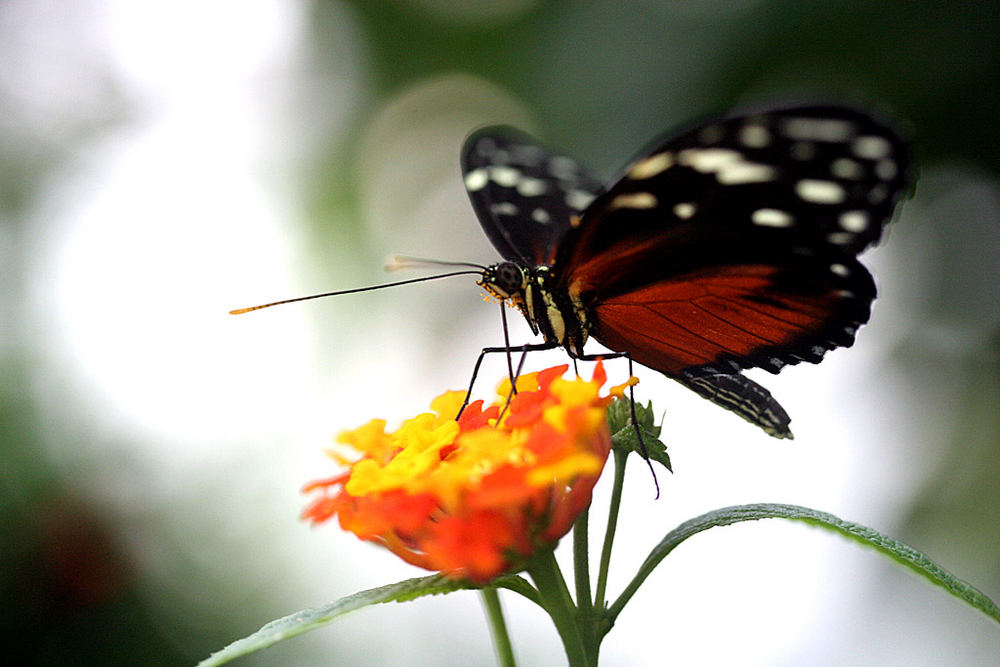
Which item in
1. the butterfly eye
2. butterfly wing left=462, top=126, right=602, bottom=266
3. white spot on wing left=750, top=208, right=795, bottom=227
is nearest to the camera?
white spot on wing left=750, top=208, right=795, bottom=227

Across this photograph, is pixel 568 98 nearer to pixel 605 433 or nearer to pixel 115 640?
pixel 115 640

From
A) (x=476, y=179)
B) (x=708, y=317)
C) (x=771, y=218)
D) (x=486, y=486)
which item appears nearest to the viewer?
(x=486, y=486)

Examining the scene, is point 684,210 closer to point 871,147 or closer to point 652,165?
point 652,165

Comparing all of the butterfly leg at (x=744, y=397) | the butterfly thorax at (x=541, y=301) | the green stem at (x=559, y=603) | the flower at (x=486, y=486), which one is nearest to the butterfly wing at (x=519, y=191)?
the butterfly thorax at (x=541, y=301)

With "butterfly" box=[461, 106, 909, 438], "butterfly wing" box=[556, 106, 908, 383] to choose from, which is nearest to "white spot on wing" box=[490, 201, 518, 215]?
"butterfly" box=[461, 106, 909, 438]

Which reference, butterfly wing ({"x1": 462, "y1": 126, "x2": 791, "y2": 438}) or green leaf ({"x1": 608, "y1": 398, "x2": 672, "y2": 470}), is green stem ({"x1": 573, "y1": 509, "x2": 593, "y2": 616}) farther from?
butterfly wing ({"x1": 462, "y1": 126, "x2": 791, "y2": 438})

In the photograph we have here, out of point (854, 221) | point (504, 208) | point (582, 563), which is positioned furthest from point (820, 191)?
point (504, 208)

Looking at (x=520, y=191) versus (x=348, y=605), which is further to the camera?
(x=520, y=191)
